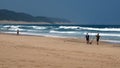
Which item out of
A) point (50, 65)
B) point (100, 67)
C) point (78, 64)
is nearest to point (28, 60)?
point (50, 65)

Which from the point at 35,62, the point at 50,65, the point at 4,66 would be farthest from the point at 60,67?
the point at 4,66

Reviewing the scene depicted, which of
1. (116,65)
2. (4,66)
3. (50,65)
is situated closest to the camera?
(4,66)

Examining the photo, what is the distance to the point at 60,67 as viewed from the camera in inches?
378

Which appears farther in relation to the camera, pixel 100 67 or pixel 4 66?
pixel 100 67

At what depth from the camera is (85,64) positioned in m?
10.5

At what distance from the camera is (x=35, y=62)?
1030 centimetres

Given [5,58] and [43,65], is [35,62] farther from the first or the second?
[5,58]

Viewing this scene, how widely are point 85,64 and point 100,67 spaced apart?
0.67m

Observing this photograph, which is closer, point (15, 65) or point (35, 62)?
point (15, 65)

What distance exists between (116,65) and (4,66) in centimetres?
406

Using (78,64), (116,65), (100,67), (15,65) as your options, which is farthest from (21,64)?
(116,65)

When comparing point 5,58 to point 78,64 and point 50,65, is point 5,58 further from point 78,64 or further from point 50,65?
point 78,64

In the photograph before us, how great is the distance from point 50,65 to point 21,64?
98 cm

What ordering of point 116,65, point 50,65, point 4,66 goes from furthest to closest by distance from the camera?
point 116,65
point 50,65
point 4,66
